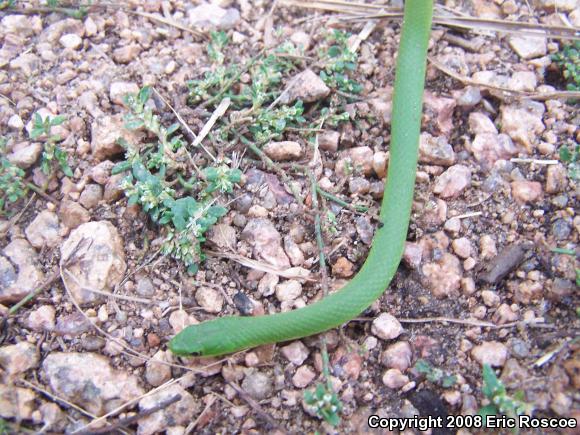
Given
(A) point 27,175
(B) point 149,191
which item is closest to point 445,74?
(B) point 149,191

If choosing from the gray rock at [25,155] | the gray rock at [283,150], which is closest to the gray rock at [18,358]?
the gray rock at [25,155]

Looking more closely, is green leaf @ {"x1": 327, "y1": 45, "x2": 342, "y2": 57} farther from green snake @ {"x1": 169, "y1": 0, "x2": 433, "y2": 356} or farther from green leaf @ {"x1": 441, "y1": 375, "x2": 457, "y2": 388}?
green leaf @ {"x1": 441, "y1": 375, "x2": 457, "y2": 388}

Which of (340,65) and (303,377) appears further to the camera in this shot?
(340,65)

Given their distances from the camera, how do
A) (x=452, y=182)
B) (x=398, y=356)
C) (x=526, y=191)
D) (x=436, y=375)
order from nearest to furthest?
(x=436, y=375), (x=398, y=356), (x=526, y=191), (x=452, y=182)

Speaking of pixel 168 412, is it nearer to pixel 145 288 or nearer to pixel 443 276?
pixel 145 288

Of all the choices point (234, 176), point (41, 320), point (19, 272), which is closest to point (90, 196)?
point (19, 272)

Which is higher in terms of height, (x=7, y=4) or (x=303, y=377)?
(x=7, y=4)

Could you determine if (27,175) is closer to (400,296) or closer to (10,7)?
(10,7)

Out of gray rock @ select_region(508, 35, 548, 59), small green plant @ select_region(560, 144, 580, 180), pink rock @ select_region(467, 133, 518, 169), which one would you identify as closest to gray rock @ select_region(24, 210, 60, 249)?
pink rock @ select_region(467, 133, 518, 169)
